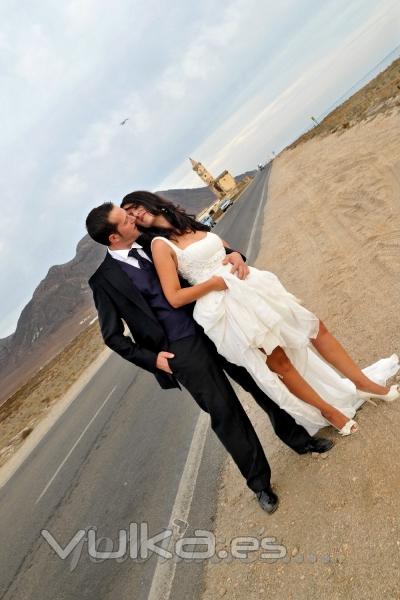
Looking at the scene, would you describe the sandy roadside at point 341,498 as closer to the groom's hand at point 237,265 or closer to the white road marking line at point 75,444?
the groom's hand at point 237,265

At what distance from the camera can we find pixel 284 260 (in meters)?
10.3

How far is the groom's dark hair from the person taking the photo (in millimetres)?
2855

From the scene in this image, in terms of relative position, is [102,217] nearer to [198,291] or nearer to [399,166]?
[198,291]

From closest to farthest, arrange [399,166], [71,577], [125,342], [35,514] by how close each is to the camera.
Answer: [125,342]
[71,577]
[35,514]
[399,166]

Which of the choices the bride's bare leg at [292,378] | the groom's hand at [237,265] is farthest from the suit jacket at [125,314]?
the bride's bare leg at [292,378]

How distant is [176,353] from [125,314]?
1.52 feet

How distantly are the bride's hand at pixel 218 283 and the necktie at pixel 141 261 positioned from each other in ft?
1.49

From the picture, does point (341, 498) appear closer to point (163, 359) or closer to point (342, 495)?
point (342, 495)

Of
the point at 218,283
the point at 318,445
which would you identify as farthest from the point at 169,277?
the point at 318,445

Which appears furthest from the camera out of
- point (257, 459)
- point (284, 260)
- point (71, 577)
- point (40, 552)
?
point (284, 260)

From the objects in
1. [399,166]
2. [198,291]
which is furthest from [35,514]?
[399,166]

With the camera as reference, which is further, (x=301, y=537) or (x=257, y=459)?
(x=257, y=459)

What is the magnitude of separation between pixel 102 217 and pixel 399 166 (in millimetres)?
8654

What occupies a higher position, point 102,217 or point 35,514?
point 102,217
